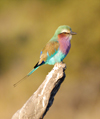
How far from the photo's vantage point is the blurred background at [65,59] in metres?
11.0

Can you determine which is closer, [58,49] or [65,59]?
[58,49]

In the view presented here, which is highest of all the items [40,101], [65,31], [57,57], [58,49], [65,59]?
[65,31]

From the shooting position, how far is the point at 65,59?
1120 centimetres

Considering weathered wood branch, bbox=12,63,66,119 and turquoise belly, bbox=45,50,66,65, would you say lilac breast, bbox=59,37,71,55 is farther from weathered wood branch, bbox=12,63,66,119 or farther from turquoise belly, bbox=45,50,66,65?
weathered wood branch, bbox=12,63,66,119

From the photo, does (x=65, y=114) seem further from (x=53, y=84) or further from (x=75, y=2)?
(x=53, y=84)

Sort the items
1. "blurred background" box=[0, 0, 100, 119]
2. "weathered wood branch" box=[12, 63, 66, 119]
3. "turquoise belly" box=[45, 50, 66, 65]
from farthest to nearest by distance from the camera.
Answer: "blurred background" box=[0, 0, 100, 119]
"turquoise belly" box=[45, 50, 66, 65]
"weathered wood branch" box=[12, 63, 66, 119]

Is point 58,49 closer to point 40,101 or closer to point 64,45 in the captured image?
point 64,45

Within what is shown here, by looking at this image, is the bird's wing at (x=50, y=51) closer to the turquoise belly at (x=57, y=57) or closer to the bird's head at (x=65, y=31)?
the turquoise belly at (x=57, y=57)

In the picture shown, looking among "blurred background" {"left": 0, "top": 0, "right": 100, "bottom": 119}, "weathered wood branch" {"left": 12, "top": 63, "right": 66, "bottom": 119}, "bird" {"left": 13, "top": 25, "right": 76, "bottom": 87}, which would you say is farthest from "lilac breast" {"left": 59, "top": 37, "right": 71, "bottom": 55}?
"blurred background" {"left": 0, "top": 0, "right": 100, "bottom": 119}

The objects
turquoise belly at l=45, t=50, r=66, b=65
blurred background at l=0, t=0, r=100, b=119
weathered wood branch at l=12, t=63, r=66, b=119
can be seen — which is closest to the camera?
weathered wood branch at l=12, t=63, r=66, b=119

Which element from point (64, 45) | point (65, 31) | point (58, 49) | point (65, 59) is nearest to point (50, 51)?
point (58, 49)

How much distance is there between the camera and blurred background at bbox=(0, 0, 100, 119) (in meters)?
11.0

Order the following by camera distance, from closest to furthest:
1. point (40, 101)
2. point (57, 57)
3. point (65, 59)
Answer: point (40, 101) → point (57, 57) → point (65, 59)

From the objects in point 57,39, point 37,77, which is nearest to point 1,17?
point 37,77
